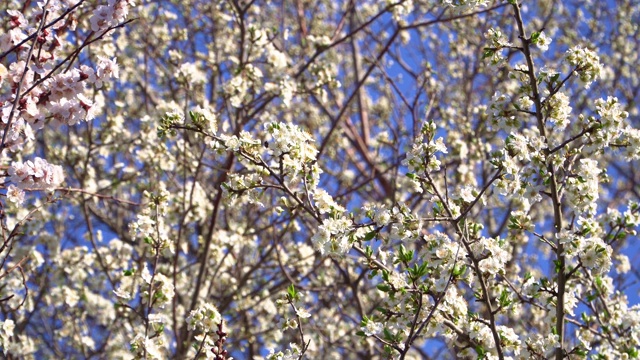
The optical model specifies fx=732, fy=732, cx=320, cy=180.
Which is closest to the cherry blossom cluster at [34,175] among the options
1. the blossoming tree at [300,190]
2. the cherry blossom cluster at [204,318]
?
the blossoming tree at [300,190]

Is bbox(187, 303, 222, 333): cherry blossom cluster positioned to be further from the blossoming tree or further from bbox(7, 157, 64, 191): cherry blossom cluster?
bbox(7, 157, 64, 191): cherry blossom cluster

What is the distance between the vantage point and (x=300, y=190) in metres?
3.45

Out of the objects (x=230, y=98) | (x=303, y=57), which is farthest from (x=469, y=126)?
(x=230, y=98)

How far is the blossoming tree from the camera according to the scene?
335 cm

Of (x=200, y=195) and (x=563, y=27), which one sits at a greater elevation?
(x=563, y=27)

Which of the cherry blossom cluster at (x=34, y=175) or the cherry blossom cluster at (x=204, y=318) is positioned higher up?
the cherry blossom cluster at (x=34, y=175)

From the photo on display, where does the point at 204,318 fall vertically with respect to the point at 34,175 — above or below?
below

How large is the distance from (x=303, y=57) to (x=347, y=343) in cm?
278

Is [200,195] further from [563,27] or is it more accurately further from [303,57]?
[563,27]

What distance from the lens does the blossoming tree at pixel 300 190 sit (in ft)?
11.0

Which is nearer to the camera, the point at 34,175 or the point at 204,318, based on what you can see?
the point at 34,175

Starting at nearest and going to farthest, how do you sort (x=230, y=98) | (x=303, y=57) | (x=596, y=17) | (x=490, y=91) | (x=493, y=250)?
(x=493, y=250) → (x=230, y=98) → (x=303, y=57) → (x=490, y=91) → (x=596, y=17)

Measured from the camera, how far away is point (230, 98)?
5605mm

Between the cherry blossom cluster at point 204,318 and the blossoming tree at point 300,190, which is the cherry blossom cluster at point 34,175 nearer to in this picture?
the blossoming tree at point 300,190
